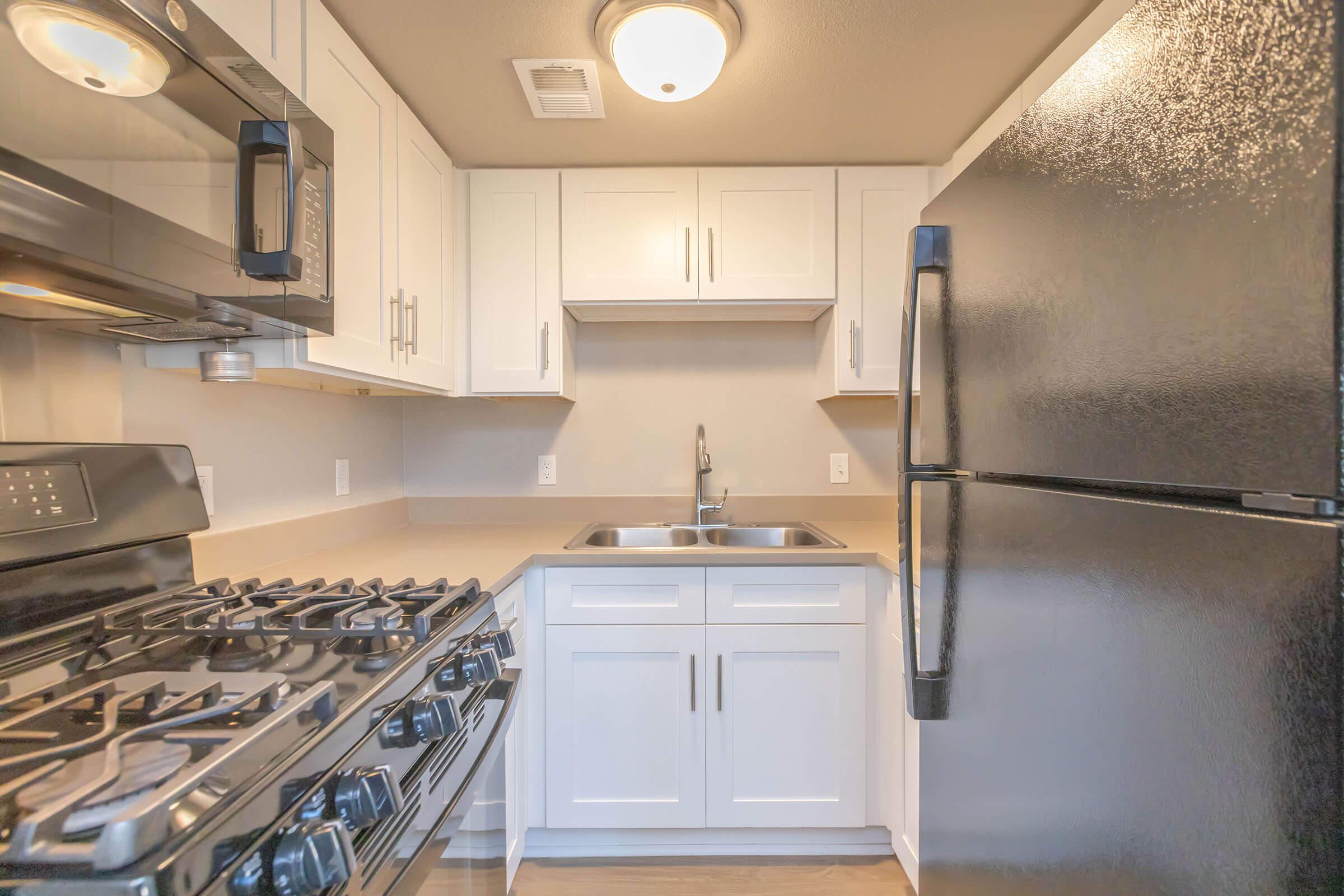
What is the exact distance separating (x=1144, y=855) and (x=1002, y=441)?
361 mm

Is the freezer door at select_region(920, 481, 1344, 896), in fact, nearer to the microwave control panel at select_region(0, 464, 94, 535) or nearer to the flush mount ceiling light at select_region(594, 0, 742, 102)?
the flush mount ceiling light at select_region(594, 0, 742, 102)

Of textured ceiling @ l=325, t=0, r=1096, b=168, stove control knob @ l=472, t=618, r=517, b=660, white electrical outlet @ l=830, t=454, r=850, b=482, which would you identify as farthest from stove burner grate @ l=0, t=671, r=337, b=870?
white electrical outlet @ l=830, t=454, r=850, b=482

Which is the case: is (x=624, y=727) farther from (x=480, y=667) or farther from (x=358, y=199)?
(x=358, y=199)

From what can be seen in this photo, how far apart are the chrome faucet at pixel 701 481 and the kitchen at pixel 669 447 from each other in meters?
0.03

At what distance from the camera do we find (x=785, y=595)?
182 cm

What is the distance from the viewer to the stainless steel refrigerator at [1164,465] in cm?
33

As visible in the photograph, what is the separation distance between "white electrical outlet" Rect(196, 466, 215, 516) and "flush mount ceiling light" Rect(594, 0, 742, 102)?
1.29m

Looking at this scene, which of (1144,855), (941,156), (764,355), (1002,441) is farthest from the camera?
(764,355)

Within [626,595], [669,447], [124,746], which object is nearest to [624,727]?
[626,595]

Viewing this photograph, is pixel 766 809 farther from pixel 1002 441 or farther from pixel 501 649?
pixel 1002 441

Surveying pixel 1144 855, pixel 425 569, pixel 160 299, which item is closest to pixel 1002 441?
pixel 1144 855

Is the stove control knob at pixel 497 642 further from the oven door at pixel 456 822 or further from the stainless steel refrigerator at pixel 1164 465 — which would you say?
the stainless steel refrigerator at pixel 1164 465

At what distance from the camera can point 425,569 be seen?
5.07 ft

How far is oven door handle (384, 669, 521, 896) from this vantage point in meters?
0.78
